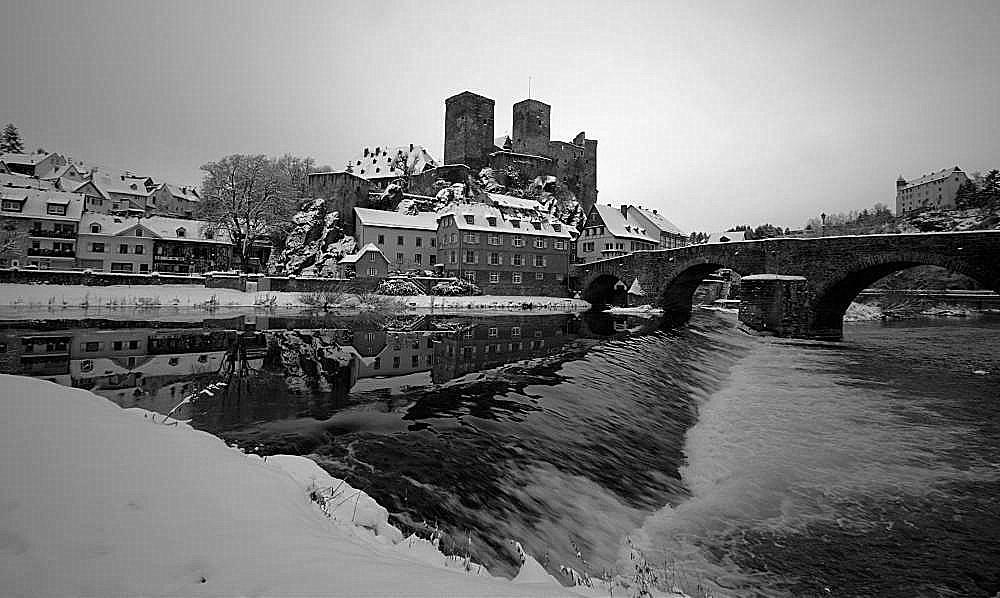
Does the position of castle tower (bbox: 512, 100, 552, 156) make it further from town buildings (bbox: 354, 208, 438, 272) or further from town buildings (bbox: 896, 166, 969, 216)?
town buildings (bbox: 896, 166, 969, 216)

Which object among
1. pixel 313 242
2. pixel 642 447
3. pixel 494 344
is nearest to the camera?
pixel 642 447

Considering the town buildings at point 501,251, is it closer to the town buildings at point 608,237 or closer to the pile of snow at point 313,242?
the town buildings at point 608,237

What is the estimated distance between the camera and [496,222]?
66.7 meters

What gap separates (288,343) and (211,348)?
328cm

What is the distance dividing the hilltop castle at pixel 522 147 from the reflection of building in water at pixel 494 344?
51.0 m

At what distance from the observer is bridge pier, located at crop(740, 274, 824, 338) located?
36688mm

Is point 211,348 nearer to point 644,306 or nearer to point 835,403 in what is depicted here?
point 835,403

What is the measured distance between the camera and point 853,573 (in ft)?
21.0

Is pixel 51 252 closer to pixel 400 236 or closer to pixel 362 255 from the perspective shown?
pixel 362 255

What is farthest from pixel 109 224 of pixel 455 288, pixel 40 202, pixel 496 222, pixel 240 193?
pixel 496 222

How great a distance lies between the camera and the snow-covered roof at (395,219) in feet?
214

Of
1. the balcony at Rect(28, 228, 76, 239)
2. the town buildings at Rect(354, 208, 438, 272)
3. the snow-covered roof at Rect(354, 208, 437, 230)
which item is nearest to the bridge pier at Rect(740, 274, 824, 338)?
the town buildings at Rect(354, 208, 438, 272)

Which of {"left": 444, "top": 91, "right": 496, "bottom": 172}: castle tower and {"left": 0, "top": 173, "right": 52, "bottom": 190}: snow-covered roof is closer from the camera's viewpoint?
{"left": 0, "top": 173, "right": 52, "bottom": 190}: snow-covered roof

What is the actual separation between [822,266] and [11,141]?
12995cm
